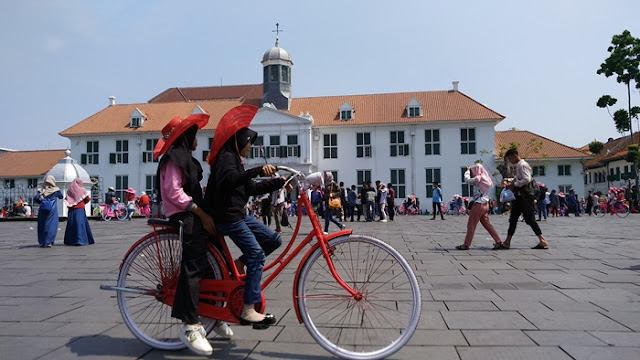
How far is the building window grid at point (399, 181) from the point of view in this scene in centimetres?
4384

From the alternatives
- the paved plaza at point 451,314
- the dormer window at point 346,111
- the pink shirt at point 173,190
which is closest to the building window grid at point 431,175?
the dormer window at point 346,111

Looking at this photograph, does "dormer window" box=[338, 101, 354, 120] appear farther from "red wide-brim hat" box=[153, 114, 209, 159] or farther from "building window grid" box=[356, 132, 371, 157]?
"red wide-brim hat" box=[153, 114, 209, 159]

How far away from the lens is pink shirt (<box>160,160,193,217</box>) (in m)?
3.38

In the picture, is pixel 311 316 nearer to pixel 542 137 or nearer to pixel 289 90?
pixel 289 90

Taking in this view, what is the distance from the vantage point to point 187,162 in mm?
3469

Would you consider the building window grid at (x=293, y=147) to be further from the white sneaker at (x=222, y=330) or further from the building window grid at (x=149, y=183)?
the white sneaker at (x=222, y=330)

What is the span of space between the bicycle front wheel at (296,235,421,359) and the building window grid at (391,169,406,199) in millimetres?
40717

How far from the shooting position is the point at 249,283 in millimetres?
3389

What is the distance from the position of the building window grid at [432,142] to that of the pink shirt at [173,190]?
138 feet

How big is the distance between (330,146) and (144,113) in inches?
754

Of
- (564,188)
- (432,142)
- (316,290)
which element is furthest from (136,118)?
(316,290)

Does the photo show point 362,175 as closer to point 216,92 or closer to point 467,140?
point 467,140

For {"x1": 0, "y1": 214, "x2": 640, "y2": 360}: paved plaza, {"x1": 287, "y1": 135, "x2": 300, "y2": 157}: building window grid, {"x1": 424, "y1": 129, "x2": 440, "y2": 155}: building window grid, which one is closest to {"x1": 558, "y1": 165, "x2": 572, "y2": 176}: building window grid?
{"x1": 424, "y1": 129, "x2": 440, "y2": 155}: building window grid

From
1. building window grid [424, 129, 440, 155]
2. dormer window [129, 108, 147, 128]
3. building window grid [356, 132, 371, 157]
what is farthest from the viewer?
dormer window [129, 108, 147, 128]
